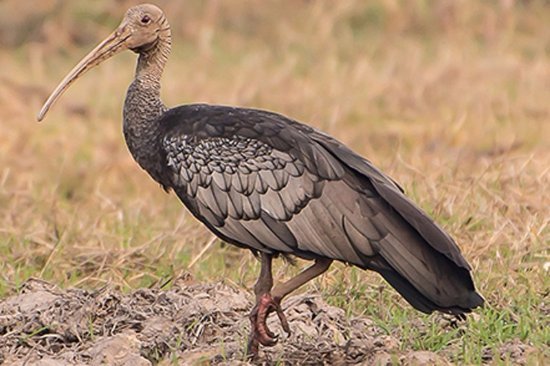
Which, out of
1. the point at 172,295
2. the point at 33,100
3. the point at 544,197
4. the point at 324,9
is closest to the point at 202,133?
the point at 172,295

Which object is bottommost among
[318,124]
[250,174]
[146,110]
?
[318,124]

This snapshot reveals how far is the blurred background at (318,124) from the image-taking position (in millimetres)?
7484

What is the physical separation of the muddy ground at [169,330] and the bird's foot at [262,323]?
0.07 meters

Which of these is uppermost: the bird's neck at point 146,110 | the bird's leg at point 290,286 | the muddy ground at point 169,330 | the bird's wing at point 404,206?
the bird's neck at point 146,110

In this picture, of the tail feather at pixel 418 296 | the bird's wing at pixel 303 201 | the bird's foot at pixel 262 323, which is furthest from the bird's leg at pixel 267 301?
the tail feather at pixel 418 296

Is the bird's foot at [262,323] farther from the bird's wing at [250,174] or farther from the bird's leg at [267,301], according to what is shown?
the bird's wing at [250,174]

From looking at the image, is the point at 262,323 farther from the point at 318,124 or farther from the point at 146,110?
the point at 318,124

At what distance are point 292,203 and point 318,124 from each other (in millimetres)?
6645

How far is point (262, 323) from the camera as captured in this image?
580 cm

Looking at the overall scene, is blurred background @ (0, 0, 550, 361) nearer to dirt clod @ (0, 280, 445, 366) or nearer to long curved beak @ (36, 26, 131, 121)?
dirt clod @ (0, 280, 445, 366)

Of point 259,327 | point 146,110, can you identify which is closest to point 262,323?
point 259,327

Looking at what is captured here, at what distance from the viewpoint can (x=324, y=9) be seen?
53.6 ft

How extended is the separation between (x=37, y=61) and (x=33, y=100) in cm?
192

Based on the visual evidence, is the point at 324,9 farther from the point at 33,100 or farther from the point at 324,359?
the point at 324,359
